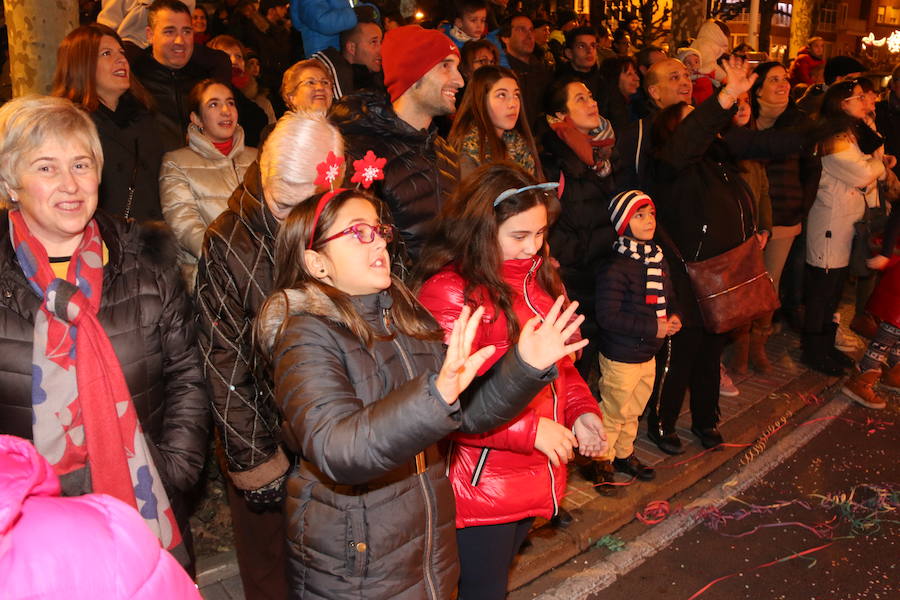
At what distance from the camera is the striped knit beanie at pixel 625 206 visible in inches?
188

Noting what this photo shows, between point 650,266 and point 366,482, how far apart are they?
316 centimetres

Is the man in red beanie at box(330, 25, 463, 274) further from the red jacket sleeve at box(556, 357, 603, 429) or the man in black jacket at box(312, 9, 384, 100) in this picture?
the man in black jacket at box(312, 9, 384, 100)

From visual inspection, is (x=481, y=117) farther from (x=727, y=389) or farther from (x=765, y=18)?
(x=765, y=18)

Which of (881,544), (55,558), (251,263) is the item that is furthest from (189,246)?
(881,544)

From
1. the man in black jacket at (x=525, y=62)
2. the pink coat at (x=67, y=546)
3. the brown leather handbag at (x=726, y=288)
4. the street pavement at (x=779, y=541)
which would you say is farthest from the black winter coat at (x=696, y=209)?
the pink coat at (x=67, y=546)

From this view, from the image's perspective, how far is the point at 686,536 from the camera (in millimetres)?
4719

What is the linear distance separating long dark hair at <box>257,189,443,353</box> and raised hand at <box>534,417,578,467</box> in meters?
0.58

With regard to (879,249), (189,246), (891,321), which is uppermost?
(189,246)

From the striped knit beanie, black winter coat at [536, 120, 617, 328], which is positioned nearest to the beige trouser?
black winter coat at [536, 120, 617, 328]

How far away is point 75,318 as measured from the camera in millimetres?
2443

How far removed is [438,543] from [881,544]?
3.35 metres

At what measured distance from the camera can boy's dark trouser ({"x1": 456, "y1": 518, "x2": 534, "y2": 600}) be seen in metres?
3.11

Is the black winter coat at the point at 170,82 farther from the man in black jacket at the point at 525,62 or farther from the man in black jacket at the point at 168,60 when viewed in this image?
the man in black jacket at the point at 525,62

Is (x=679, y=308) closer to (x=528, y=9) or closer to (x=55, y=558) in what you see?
(x=55, y=558)
